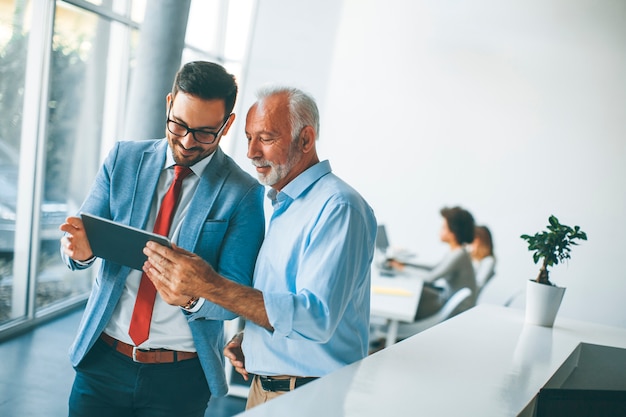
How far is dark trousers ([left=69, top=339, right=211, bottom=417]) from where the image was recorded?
6.36ft

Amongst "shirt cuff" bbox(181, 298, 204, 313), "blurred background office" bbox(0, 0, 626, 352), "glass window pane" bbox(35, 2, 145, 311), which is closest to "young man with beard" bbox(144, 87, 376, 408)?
"shirt cuff" bbox(181, 298, 204, 313)

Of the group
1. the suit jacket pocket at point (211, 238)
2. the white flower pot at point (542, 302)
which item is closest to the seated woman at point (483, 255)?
the white flower pot at point (542, 302)

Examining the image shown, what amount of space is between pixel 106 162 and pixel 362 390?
3.50 feet

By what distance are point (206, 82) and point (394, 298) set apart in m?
3.21

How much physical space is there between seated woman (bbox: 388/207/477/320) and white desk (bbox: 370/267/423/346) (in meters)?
0.12

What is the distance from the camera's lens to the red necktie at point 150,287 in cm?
192

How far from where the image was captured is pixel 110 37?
654 cm

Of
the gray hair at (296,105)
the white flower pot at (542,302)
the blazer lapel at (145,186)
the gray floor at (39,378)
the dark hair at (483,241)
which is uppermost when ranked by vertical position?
the gray hair at (296,105)

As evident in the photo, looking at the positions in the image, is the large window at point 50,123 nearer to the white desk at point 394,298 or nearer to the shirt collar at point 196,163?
the white desk at point 394,298

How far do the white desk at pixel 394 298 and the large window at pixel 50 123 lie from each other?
2.62 meters

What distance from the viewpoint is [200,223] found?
6.40 feet

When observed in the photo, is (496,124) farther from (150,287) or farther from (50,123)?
(150,287)

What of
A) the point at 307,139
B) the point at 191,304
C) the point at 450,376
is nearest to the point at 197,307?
the point at 191,304

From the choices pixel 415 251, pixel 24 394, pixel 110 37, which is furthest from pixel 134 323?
pixel 415 251
